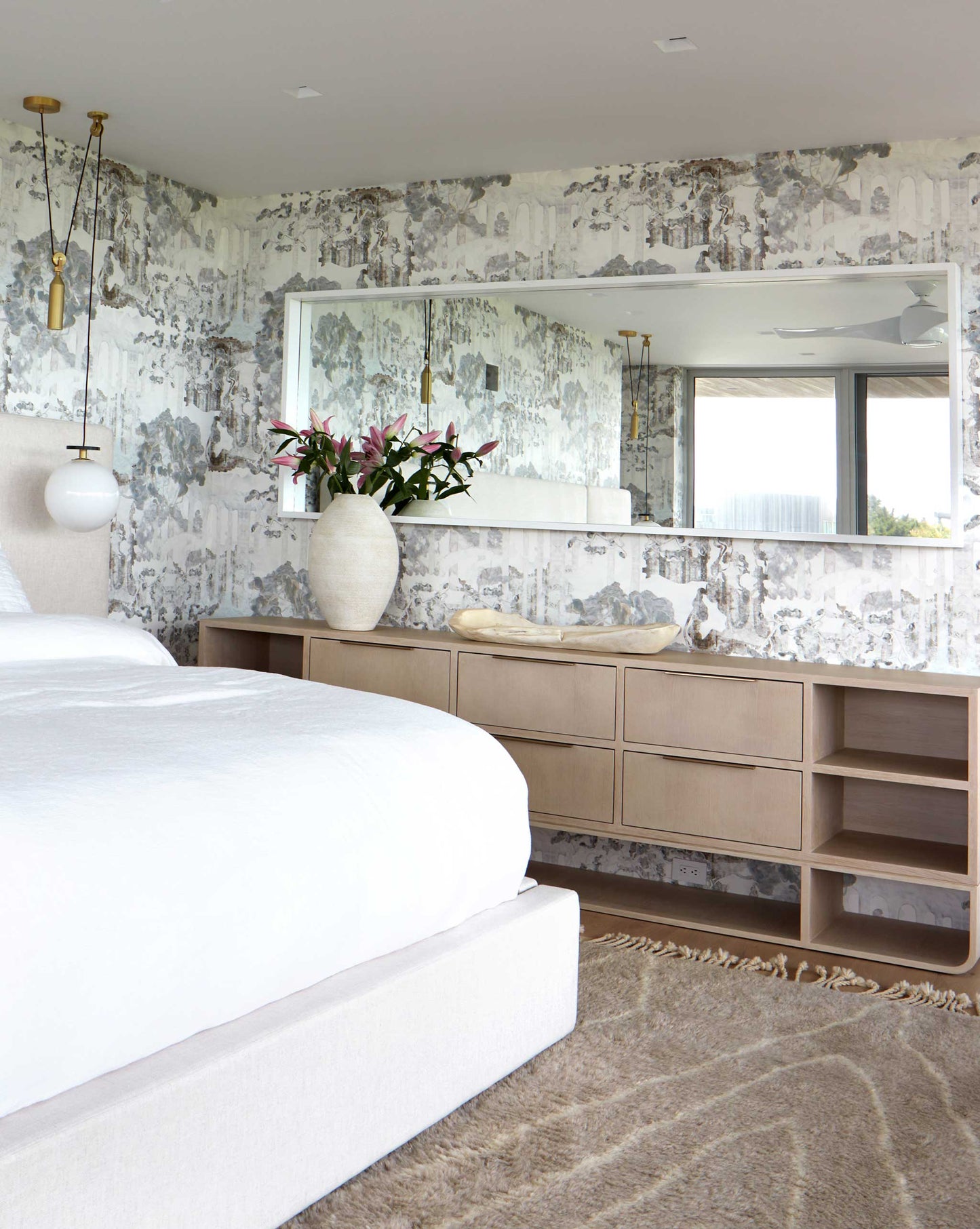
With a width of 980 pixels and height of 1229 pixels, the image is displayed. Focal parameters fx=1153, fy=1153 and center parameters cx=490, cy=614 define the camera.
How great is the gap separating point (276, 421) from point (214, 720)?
233 cm

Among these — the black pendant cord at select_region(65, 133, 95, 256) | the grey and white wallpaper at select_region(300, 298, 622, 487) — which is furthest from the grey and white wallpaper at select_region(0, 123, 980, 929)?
the grey and white wallpaper at select_region(300, 298, 622, 487)

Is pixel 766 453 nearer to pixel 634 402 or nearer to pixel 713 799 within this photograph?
pixel 634 402

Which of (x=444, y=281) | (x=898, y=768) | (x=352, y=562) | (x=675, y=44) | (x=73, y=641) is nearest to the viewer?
(x=73, y=641)

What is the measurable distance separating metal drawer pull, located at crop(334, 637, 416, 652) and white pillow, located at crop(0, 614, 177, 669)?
81 cm

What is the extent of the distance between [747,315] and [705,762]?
4.32 ft

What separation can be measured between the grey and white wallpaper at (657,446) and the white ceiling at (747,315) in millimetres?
72

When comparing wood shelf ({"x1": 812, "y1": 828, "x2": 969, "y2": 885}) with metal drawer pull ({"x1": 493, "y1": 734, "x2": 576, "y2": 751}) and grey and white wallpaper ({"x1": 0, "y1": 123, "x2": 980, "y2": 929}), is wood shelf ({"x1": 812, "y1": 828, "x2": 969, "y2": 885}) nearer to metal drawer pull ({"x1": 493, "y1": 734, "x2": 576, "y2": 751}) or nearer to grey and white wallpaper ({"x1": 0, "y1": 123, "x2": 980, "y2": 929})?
grey and white wallpaper ({"x1": 0, "y1": 123, "x2": 980, "y2": 929})

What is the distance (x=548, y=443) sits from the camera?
142 inches

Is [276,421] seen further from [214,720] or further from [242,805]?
[242,805]

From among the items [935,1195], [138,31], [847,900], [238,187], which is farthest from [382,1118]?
[238,187]

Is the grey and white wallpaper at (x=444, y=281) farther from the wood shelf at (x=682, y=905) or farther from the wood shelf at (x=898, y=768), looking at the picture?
the wood shelf at (x=682, y=905)

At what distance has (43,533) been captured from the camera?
3541mm

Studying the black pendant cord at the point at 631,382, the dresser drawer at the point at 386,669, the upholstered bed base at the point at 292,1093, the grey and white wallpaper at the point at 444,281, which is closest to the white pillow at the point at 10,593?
the grey and white wallpaper at the point at 444,281

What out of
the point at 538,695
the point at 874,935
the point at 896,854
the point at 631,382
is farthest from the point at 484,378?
the point at 874,935
